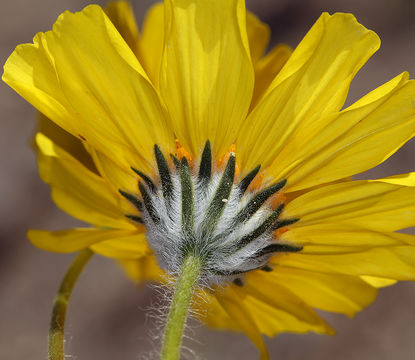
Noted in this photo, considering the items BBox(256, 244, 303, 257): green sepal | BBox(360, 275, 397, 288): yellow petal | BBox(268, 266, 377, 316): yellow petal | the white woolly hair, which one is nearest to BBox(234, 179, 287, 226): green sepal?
the white woolly hair

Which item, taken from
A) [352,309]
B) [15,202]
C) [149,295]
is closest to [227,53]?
[352,309]

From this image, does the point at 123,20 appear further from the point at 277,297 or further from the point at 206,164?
the point at 277,297

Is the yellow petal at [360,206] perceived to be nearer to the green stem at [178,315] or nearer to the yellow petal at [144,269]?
the green stem at [178,315]

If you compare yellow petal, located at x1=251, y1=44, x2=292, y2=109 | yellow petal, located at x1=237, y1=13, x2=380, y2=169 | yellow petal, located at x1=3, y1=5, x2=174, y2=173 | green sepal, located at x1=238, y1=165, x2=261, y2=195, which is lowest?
green sepal, located at x1=238, y1=165, x2=261, y2=195

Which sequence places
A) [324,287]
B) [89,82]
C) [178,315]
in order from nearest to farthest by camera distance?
[178,315] → [89,82] → [324,287]

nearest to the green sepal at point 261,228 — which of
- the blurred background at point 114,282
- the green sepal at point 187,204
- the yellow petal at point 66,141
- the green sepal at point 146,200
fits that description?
the green sepal at point 187,204

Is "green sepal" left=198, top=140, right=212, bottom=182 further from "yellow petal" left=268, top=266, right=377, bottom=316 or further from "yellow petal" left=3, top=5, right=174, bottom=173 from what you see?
"yellow petal" left=268, top=266, right=377, bottom=316

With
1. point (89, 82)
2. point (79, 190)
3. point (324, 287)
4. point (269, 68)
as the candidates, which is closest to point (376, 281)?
point (324, 287)
